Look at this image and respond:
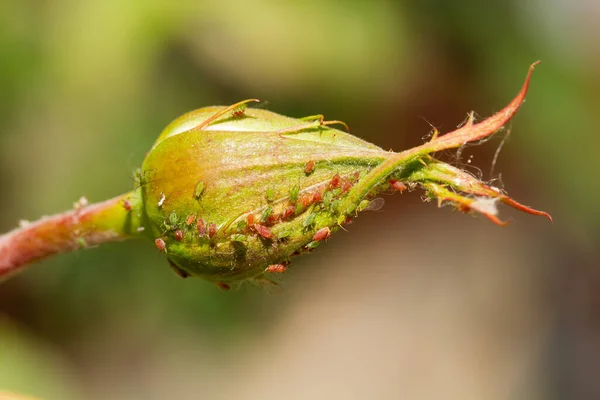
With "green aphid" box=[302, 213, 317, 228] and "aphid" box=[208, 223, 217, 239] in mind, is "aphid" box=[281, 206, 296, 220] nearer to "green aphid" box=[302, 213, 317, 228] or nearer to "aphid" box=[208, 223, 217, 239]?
"green aphid" box=[302, 213, 317, 228]

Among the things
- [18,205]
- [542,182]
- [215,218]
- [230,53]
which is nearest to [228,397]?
[18,205]

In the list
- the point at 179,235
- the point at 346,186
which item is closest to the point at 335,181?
the point at 346,186

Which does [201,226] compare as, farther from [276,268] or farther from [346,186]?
[346,186]

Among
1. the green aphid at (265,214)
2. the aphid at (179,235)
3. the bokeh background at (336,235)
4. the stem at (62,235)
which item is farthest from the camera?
the bokeh background at (336,235)

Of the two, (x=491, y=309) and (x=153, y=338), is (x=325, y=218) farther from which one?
(x=491, y=309)

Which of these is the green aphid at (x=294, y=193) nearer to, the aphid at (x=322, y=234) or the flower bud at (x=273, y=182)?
the flower bud at (x=273, y=182)

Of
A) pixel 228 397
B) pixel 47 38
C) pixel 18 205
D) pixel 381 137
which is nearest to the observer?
pixel 47 38

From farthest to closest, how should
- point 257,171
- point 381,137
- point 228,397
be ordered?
point 381,137
point 228,397
point 257,171

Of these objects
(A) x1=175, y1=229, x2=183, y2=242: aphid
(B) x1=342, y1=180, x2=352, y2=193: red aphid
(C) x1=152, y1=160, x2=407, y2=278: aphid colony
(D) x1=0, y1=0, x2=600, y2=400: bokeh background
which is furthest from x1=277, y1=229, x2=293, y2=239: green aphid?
(D) x1=0, y1=0, x2=600, y2=400: bokeh background

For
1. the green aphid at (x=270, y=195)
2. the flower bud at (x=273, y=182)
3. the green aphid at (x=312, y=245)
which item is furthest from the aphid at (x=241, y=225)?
the green aphid at (x=312, y=245)
